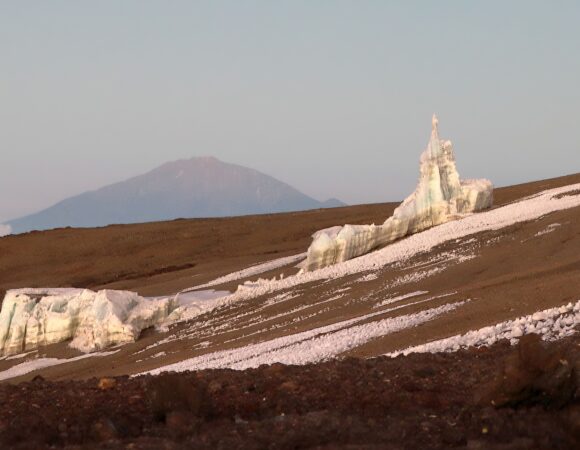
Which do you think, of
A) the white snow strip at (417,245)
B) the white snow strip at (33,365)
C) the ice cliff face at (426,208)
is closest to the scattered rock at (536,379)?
A: the white snow strip at (33,365)

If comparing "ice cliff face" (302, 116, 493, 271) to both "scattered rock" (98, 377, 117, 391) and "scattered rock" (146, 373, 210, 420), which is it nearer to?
"scattered rock" (98, 377, 117, 391)

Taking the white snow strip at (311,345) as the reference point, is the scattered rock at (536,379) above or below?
above

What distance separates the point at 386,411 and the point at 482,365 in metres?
3.12

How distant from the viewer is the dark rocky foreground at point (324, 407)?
30.2 feet

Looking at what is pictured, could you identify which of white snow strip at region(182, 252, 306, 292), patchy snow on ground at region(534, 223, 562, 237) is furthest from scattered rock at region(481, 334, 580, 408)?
white snow strip at region(182, 252, 306, 292)

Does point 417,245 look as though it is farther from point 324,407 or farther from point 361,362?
point 324,407

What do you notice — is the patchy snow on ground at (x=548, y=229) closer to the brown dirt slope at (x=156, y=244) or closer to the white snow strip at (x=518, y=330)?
the white snow strip at (x=518, y=330)

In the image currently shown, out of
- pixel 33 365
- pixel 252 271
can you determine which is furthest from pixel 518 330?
pixel 252 271

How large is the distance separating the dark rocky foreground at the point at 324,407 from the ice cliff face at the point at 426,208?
3510 cm

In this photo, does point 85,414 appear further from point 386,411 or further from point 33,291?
point 33,291

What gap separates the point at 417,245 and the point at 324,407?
3275 centimetres

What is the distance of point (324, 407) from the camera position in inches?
449

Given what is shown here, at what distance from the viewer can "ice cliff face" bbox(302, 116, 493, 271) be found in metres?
49.0

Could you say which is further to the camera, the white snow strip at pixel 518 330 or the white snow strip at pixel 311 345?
the white snow strip at pixel 311 345
